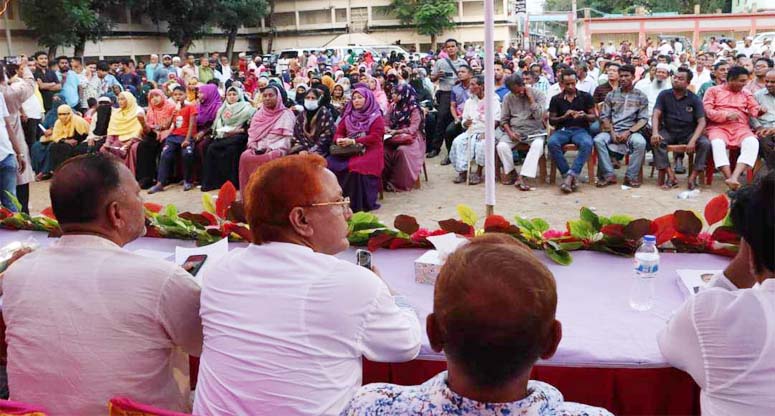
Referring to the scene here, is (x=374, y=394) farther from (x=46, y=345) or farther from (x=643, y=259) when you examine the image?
(x=643, y=259)

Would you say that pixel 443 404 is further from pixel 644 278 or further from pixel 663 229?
pixel 663 229

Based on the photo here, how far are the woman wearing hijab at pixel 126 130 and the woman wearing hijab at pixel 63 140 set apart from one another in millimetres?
486

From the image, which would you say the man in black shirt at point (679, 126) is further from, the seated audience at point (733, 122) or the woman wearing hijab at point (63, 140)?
the woman wearing hijab at point (63, 140)

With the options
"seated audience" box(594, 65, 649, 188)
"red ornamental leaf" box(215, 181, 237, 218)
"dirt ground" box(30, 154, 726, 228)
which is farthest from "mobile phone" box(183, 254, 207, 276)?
"seated audience" box(594, 65, 649, 188)

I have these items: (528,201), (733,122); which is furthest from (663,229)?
(733,122)

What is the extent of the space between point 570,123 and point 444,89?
274 centimetres

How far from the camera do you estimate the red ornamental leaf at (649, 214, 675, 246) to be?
7.55ft

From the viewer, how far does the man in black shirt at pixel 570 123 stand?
6.38 metres

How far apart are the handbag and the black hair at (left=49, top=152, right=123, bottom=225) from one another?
4267 millimetres

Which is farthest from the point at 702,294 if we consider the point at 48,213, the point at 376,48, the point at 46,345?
the point at 376,48

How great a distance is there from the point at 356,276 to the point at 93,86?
479 inches

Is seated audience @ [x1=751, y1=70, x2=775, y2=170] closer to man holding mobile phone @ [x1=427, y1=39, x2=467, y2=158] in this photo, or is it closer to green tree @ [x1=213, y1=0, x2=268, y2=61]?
man holding mobile phone @ [x1=427, y1=39, x2=467, y2=158]

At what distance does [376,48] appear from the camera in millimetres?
26656

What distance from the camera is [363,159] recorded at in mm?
5965
